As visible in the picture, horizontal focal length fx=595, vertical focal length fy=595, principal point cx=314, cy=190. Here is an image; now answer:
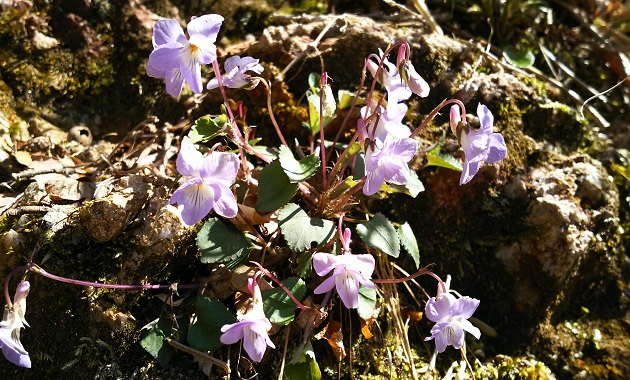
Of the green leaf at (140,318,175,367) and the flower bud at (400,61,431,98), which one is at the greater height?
the flower bud at (400,61,431,98)

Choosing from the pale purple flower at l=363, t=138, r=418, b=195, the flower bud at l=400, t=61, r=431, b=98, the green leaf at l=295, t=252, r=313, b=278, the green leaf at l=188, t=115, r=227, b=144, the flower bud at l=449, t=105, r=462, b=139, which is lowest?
the green leaf at l=295, t=252, r=313, b=278

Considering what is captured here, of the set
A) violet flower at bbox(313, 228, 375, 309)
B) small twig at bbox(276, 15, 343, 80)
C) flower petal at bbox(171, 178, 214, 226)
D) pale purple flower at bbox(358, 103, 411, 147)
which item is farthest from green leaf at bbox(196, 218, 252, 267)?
small twig at bbox(276, 15, 343, 80)

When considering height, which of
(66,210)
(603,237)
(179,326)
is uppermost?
(66,210)

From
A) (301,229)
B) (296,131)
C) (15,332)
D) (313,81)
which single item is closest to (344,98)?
(313,81)

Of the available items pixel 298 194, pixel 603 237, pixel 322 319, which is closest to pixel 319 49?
pixel 298 194

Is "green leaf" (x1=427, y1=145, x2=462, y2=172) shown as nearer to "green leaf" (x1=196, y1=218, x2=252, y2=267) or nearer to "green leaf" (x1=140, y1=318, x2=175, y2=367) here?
"green leaf" (x1=196, y1=218, x2=252, y2=267)

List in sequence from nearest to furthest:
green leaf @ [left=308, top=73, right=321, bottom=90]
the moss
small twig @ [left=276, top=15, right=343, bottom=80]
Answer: green leaf @ [left=308, top=73, right=321, bottom=90], small twig @ [left=276, top=15, right=343, bottom=80], the moss

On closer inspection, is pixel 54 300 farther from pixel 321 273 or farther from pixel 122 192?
pixel 321 273
